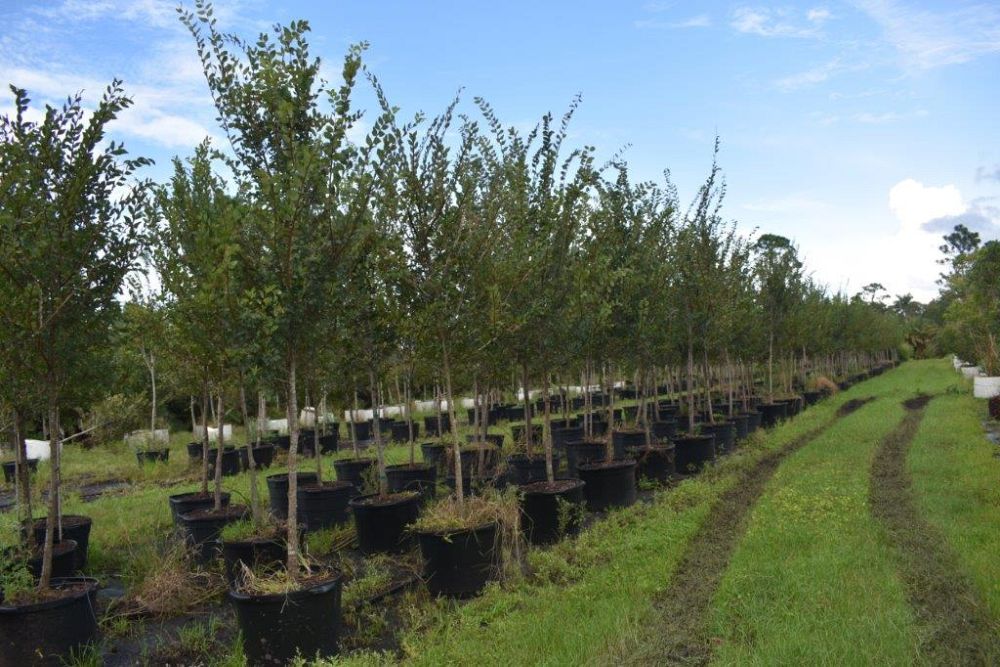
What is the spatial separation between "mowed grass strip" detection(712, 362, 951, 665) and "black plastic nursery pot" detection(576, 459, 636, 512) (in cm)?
159

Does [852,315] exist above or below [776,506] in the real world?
above

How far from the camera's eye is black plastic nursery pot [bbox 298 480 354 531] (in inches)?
326

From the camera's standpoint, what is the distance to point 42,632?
15.3 feet

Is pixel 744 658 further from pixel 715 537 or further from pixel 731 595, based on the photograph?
pixel 715 537

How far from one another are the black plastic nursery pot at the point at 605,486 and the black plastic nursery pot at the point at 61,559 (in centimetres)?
542

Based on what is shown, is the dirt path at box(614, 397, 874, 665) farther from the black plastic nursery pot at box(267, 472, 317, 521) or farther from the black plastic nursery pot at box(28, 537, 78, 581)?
the black plastic nursery pot at box(267, 472, 317, 521)

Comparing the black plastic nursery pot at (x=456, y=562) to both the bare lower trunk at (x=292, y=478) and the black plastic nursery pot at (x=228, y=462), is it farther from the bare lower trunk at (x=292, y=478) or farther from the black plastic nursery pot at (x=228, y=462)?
the black plastic nursery pot at (x=228, y=462)

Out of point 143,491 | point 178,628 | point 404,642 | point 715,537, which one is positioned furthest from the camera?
point 143,491

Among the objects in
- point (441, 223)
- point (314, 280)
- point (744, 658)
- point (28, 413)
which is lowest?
point (744, 658)

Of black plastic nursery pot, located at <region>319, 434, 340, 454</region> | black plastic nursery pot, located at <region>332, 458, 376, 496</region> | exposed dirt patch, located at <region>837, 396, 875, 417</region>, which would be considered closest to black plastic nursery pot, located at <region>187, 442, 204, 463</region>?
black plastic nursery pot, located at <region>319, 434, 340, 454</region>

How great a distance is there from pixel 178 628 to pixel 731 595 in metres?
3.97

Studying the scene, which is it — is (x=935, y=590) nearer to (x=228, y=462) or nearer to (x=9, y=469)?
(x=228, y=462)

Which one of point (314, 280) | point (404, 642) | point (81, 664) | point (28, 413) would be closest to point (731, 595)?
point (404, 642)

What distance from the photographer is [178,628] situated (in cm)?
529
